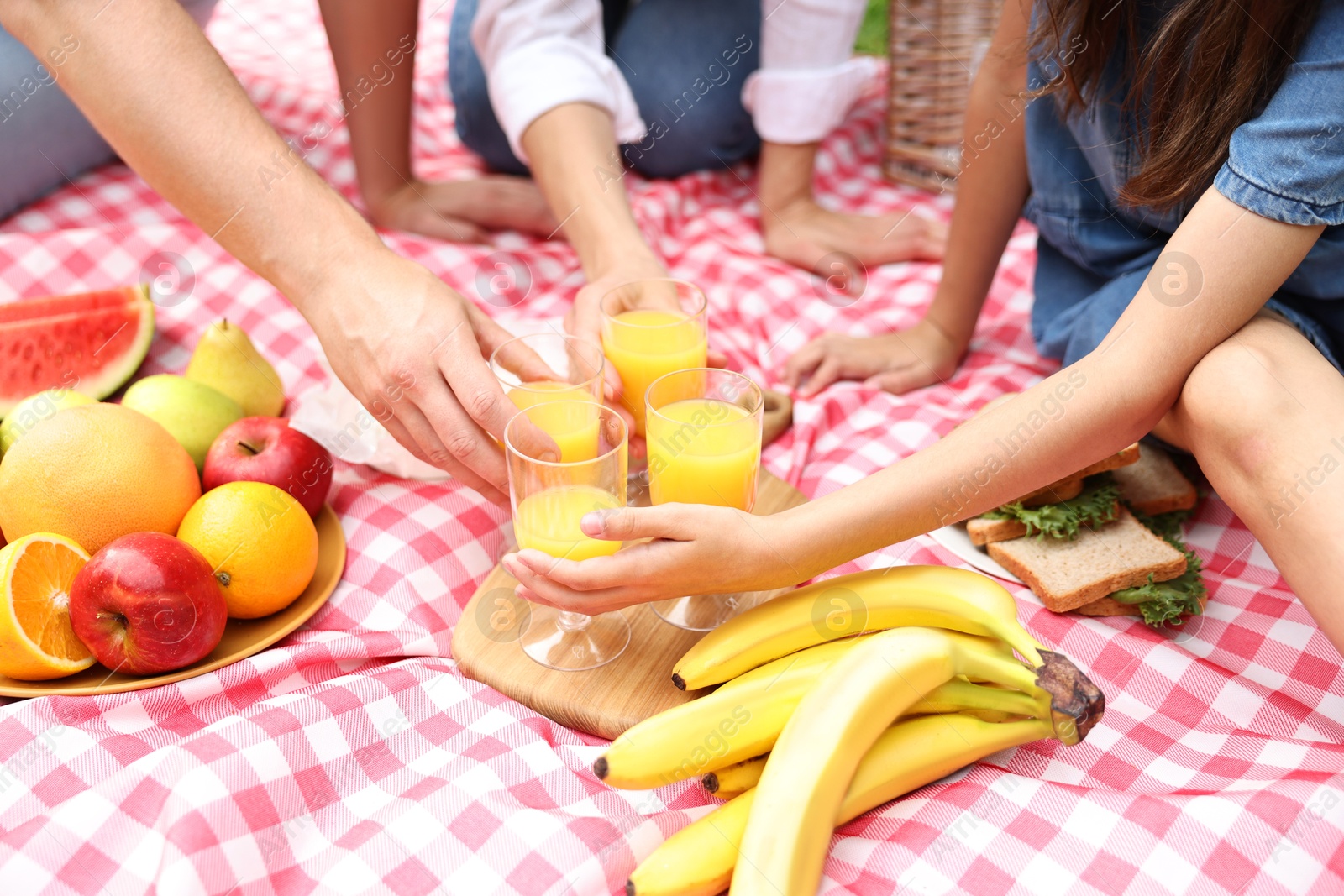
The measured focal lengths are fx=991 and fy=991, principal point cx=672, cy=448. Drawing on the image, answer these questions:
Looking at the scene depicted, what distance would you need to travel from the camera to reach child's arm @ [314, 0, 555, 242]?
2137mm

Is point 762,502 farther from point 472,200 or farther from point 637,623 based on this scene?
point 472,200

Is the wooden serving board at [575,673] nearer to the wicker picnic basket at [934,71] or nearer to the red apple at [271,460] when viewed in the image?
the red apple at [271,460]

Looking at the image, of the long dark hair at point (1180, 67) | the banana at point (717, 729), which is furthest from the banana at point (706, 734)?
the long dark hair at point (1180, 67)

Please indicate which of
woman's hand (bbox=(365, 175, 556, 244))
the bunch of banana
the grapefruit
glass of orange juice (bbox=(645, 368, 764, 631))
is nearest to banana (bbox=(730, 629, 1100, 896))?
the bunch of banana

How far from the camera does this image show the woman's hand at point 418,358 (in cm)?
120

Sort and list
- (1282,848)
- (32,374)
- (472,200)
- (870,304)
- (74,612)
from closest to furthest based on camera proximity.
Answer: (1282,848)
(74,612)
(32,374)
(870,304)
(472,200)

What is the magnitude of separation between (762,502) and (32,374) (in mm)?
1197

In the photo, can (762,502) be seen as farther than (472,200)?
No

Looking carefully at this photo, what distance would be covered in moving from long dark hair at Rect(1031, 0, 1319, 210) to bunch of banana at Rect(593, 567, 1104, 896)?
637 millimetres

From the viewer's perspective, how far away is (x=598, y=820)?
1036 millimetres

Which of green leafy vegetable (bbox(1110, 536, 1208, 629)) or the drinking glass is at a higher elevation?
the drinking glass

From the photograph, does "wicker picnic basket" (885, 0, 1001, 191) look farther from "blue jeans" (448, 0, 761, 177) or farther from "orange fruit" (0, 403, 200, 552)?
"orange fruit" (0, 403, 200, 552)

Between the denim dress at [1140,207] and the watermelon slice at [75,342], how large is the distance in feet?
5.26

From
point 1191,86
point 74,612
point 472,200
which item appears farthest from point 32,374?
point 1191,86
